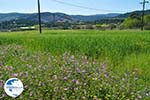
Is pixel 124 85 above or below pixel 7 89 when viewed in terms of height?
below

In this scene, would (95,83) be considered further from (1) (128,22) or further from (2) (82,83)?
(1) (128,22)

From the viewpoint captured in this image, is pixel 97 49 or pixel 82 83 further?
pixel 97 49

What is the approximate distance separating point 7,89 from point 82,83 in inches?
75.2

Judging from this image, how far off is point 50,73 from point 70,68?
1.47ft

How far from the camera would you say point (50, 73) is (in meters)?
5.68

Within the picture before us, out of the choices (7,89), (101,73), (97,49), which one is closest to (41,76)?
(101,73)

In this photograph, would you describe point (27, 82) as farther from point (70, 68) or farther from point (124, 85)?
point (124, 85)

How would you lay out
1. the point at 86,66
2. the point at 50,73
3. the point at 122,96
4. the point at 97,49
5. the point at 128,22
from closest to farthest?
the point at 122,96 < the point at 50,73 < the point at 86,66 < the point at 97,49 < the point at 128,22

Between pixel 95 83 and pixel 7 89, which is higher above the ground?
pixel 7 89

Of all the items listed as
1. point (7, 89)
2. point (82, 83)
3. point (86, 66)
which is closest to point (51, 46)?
point (86, 66)

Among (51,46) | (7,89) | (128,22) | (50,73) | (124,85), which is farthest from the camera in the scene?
(128,22)

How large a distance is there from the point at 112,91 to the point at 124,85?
0.36 metres

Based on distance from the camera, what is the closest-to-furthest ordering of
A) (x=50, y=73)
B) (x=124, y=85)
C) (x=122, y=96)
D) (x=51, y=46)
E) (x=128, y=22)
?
(x=122, y=96) → (x=124, y=85) → (x=50, y=73) → (x=51, y=46) → (x=128, y=22)

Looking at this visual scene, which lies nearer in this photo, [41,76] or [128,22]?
[41,76]
